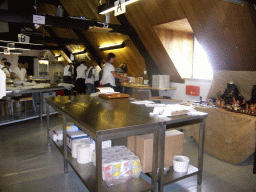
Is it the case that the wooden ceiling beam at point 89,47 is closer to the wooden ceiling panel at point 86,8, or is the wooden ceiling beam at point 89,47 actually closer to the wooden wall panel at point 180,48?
the wooden ceiling panel at point 86,8

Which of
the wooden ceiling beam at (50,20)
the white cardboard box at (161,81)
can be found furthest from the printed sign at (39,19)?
the white cardboard box at (161,81)

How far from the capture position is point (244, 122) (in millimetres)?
2832

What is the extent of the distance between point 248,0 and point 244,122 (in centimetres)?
163

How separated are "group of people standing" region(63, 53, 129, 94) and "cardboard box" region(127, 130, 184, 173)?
269 centimetres

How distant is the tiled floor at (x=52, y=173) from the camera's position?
237 centimetres

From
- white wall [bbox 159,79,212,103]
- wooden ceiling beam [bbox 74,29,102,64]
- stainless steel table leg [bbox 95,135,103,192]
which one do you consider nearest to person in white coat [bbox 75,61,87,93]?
wooden ceiling beam [bbox 74,29,102,64]

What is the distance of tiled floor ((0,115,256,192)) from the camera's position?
2371 millimetres

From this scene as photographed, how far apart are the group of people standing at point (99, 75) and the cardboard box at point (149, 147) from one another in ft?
8.83

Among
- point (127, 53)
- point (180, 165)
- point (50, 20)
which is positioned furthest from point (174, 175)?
point (127, 53)

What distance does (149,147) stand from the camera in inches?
85.9

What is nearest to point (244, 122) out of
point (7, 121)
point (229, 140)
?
point (229, 140)

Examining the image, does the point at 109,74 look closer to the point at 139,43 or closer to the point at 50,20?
the point at 139,43

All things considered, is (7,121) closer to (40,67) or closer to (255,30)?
(255,30)

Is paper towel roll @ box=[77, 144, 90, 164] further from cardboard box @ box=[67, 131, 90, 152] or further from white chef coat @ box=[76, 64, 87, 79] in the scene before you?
white chef coat @ box=[76, 64, 87, 79]
